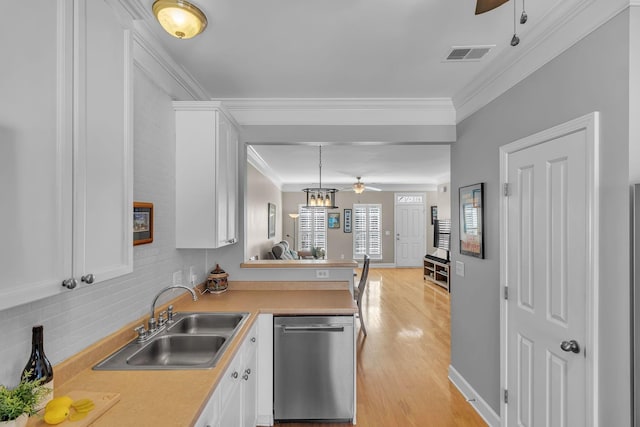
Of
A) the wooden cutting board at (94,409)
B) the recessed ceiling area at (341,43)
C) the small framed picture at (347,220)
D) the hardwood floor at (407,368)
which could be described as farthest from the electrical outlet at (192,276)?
the small framed picture at (347,220)

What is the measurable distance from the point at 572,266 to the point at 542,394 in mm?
831

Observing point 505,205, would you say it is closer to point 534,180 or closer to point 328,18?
point 534,180

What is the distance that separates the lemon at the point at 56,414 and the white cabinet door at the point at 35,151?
1.40 feet

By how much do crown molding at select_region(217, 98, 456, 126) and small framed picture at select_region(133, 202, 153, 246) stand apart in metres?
1.38

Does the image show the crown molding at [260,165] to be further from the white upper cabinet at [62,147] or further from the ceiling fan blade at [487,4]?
the ceiling fan blade at [487,4]

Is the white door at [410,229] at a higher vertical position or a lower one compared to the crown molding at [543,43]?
lower

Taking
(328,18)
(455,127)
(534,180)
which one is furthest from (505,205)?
(328,18)

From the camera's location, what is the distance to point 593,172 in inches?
58.9

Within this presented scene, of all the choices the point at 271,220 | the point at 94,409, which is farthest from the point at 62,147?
the point at 271,220

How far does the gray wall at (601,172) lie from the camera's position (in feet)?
4.52

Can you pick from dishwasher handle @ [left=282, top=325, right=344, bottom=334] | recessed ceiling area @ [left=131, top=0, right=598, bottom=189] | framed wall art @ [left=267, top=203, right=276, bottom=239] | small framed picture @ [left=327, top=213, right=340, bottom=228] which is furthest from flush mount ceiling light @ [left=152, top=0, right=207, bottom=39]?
small framed picture @ [left=327, top=213, right=340, bottom=228]

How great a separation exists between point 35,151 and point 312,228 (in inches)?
357

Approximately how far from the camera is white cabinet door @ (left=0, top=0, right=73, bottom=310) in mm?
775

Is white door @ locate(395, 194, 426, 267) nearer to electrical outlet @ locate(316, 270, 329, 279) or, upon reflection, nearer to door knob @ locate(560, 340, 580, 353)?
electrical outlet @ locate(316, 270, 329, 279)
